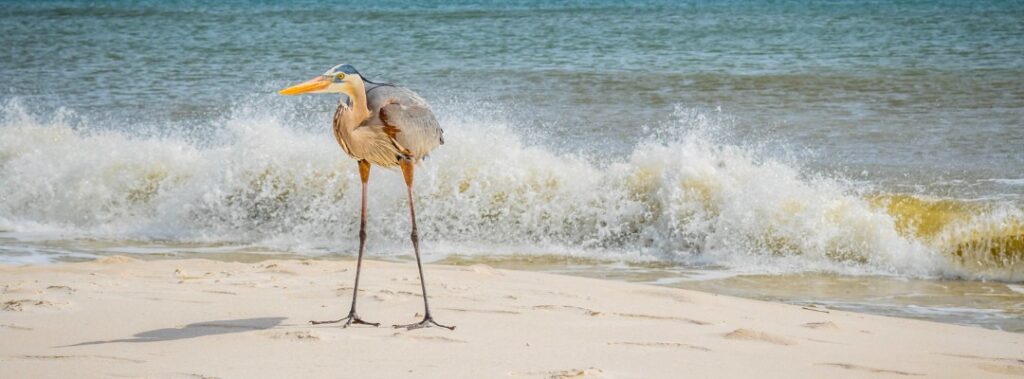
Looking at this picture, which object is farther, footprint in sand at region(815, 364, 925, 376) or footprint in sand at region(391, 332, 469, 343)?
footprint in sand at region(391, 332, 469, 343)

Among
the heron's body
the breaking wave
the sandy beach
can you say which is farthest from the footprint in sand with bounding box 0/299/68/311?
the breaking wave

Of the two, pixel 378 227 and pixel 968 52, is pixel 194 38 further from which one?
pixel 378 227

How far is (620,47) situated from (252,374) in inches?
895

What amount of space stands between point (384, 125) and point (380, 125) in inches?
0.7

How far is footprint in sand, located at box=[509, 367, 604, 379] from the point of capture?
164 inches

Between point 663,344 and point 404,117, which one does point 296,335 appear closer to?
point 404,117

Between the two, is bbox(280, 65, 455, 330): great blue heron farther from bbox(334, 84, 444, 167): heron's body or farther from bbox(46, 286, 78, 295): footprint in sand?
bbox(46, 286, 78, 295): footprint in sand

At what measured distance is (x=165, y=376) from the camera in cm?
408

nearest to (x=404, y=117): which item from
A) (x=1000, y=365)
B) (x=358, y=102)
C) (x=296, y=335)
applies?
(x=358, y=102)

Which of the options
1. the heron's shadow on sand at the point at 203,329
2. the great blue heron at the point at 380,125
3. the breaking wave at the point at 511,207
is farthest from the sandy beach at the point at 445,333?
the breaking wave at the point at 511,207

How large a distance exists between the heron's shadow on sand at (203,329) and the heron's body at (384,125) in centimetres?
84

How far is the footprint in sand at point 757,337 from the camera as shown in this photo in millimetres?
4937

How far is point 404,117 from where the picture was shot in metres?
5.20

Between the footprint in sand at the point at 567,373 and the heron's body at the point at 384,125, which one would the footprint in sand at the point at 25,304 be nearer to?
the heron's body at the point at 384,125
